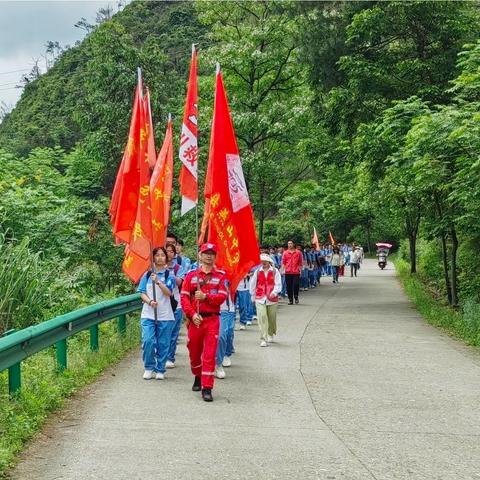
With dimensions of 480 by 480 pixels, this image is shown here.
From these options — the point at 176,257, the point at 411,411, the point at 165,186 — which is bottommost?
the point at 411,411

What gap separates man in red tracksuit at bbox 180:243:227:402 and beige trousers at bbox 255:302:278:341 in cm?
412

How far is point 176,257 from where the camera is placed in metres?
10.8

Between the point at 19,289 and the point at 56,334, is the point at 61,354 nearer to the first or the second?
the point at 56,334

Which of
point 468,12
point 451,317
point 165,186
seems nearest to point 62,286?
point 165,186

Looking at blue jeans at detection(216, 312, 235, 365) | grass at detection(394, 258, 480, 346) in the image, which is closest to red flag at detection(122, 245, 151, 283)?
blue jeans at detection(216, 312, 235, 365)

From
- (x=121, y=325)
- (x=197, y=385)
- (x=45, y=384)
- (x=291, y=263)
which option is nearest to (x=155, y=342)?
(x=197, y=385)

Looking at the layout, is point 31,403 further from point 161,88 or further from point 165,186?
point 161,88

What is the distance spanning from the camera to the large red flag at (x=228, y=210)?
8805 millimetres

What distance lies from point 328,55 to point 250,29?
20.0 feet

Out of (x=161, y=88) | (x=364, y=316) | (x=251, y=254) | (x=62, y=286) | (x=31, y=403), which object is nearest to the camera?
(x=31, y=403)

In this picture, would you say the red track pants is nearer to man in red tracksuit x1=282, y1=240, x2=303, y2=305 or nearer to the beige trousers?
the beige trousers

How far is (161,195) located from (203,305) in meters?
3.23

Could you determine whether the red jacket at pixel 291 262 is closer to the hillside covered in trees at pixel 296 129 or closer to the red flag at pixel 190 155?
the hillside covered in trees at pixel 296 129

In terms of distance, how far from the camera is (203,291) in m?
8.51
